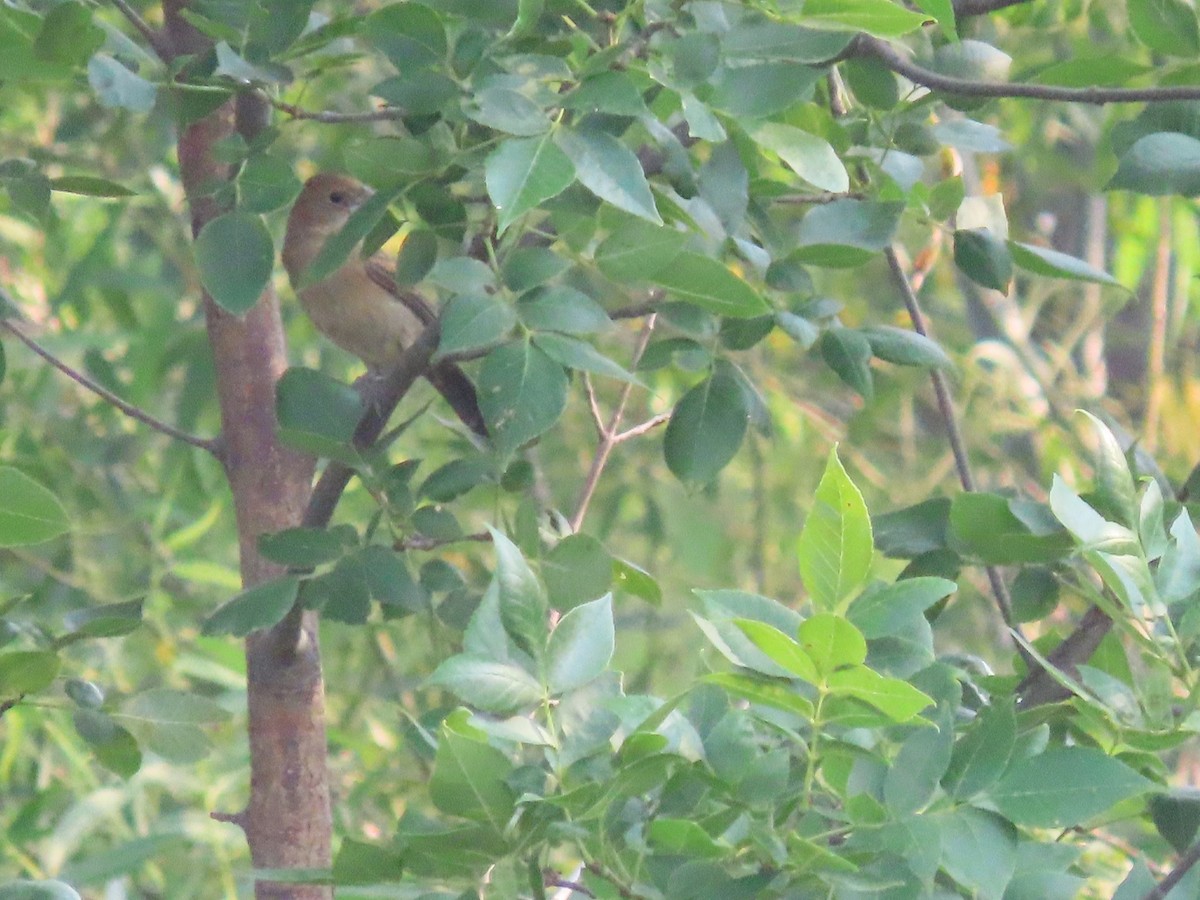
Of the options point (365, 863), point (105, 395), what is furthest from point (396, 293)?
point (365, 863)

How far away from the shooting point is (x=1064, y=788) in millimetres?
1085

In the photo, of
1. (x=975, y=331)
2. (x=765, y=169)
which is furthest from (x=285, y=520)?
(x=975, y=331)

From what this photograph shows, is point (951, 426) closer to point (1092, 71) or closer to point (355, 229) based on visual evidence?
point (1092, 71)

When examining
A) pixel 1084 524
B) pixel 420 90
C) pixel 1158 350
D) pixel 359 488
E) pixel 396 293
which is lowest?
pixel 1158 350

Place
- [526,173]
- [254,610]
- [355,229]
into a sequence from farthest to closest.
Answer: [254,610]
[355,229]
[526,173]

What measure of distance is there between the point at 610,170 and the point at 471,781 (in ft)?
1.58

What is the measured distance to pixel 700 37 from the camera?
1.28m

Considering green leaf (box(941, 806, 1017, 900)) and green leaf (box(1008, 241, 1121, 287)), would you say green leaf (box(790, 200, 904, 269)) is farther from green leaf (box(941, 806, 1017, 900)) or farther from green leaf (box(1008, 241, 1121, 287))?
green leaf (box(941, 806, 1017, 900))

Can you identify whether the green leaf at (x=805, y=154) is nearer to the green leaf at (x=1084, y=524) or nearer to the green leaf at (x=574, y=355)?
the green leaf at (x=574, y=355)

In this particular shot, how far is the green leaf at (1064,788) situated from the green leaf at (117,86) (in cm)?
103

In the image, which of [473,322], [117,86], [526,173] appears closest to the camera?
[526,173]

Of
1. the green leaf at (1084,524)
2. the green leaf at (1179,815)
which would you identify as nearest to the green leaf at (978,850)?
the green leaf at (1084,524)

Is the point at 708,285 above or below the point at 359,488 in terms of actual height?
above

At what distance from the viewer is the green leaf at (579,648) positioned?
109cm
